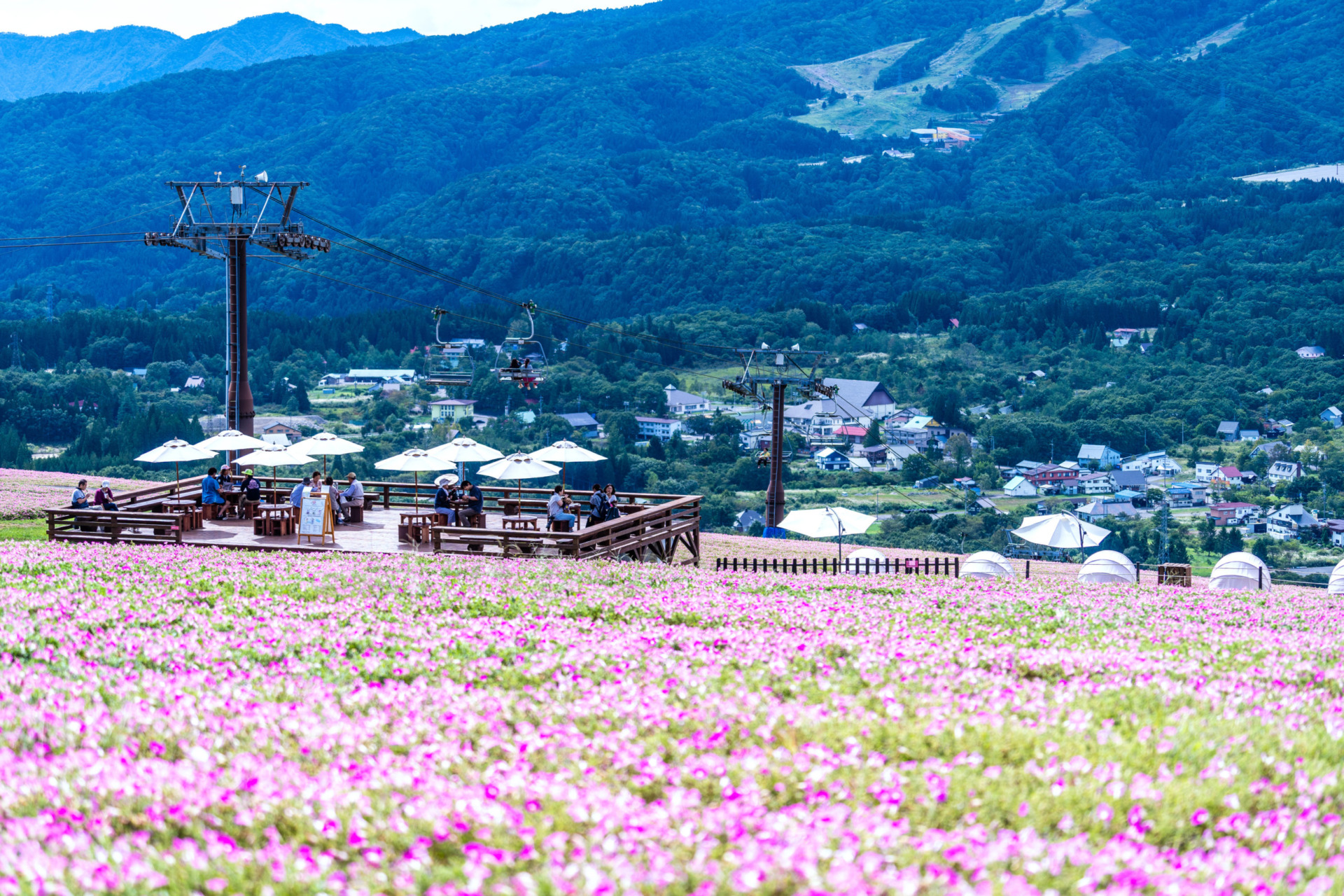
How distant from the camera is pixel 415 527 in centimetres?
2284

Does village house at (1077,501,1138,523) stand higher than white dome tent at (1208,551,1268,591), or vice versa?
white dome tent at (1208,551,1268,591)

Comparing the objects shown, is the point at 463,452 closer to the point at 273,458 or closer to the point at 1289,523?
the point at 273,458

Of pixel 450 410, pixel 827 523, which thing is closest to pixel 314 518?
pixel 827 523

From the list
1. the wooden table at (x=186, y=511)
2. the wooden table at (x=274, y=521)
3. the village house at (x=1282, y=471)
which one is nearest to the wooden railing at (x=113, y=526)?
the wooden table at (x=186, y=511)

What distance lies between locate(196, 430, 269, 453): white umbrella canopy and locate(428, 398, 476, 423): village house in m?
92.7

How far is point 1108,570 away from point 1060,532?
128 inches

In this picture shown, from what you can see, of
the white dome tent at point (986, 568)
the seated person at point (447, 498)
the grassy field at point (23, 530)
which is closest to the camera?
the seated person at point (447, 498)

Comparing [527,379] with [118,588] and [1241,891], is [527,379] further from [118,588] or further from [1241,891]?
[1241,891]

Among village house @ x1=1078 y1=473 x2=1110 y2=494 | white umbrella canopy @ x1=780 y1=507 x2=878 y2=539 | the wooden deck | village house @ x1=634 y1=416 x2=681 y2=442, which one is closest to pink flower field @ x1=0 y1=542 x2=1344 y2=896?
the wooden deck

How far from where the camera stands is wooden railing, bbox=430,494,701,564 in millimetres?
21062

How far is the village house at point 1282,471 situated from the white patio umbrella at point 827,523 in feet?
352

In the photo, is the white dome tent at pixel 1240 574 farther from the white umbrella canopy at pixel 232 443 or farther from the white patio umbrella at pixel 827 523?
the white umbrella canopy at pixel 232 443

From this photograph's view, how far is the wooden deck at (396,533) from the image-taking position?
21328 millimetres

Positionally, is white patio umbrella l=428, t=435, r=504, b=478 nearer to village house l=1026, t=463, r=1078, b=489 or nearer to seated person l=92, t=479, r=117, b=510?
seated person l=92, t=479, r=117, b=510
